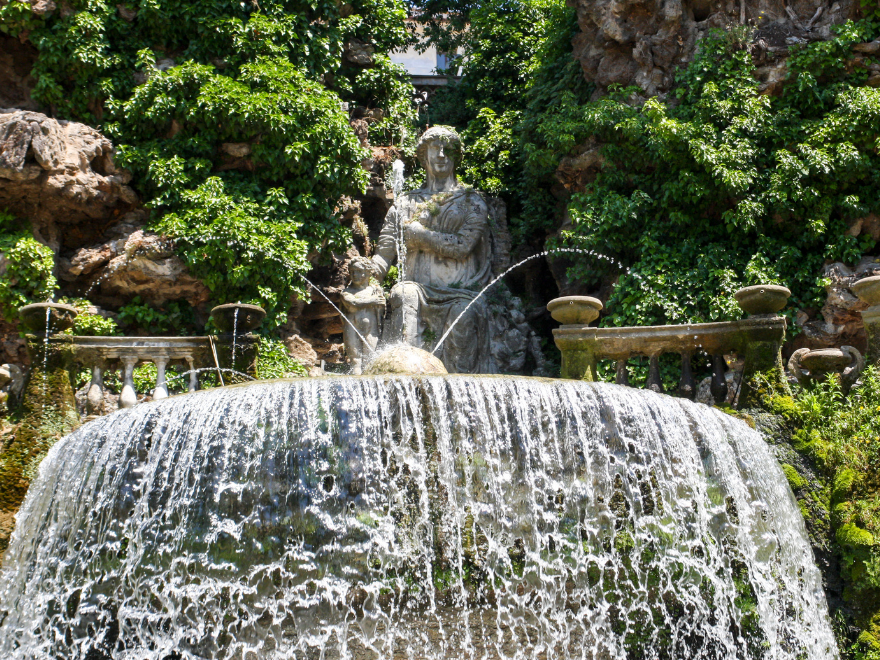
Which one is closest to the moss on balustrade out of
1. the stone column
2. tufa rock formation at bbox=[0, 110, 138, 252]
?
tufa rock formation at bbox=[0, 110, 138, 252]

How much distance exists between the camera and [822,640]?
5047 millimetres

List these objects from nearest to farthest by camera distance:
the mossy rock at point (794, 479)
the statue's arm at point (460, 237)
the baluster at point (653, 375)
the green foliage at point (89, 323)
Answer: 1. the mossy rock at point (794, 479)
2. the baluster at point (653, 375)
3. the green foliage at point (89, 323)
4. the statue's arm at point (460, 237)

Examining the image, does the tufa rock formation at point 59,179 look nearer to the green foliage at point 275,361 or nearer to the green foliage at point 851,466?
the green foliage at point 275,361

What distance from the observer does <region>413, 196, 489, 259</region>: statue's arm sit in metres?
9.42

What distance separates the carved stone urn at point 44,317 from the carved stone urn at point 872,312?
6086 mm

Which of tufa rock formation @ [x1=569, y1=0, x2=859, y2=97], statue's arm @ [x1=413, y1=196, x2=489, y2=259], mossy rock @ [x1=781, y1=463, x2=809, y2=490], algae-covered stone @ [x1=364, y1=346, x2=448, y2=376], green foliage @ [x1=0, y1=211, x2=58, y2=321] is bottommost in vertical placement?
mossy rock @ [x1=781, y1=463, x2=809, y2=490]

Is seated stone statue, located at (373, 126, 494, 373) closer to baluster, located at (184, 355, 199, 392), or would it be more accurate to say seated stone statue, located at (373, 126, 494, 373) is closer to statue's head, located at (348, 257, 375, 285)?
statue's head, located at (348, 257, 375, 285)

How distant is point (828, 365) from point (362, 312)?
4781 millimetres

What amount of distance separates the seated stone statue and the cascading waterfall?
3.73 metres

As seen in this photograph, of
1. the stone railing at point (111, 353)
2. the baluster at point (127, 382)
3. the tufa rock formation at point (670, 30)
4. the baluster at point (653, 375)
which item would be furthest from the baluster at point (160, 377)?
the tufa rock formation at point (670, 30)

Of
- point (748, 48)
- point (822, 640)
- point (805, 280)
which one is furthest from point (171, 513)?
point (748, 48)

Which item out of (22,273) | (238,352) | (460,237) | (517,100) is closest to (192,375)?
(238,352)

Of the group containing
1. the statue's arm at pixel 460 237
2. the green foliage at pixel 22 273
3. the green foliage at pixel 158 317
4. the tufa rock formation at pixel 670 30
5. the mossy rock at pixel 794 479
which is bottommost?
the mossy rock at pixel 794 479

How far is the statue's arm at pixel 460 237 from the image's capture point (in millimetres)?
9422
